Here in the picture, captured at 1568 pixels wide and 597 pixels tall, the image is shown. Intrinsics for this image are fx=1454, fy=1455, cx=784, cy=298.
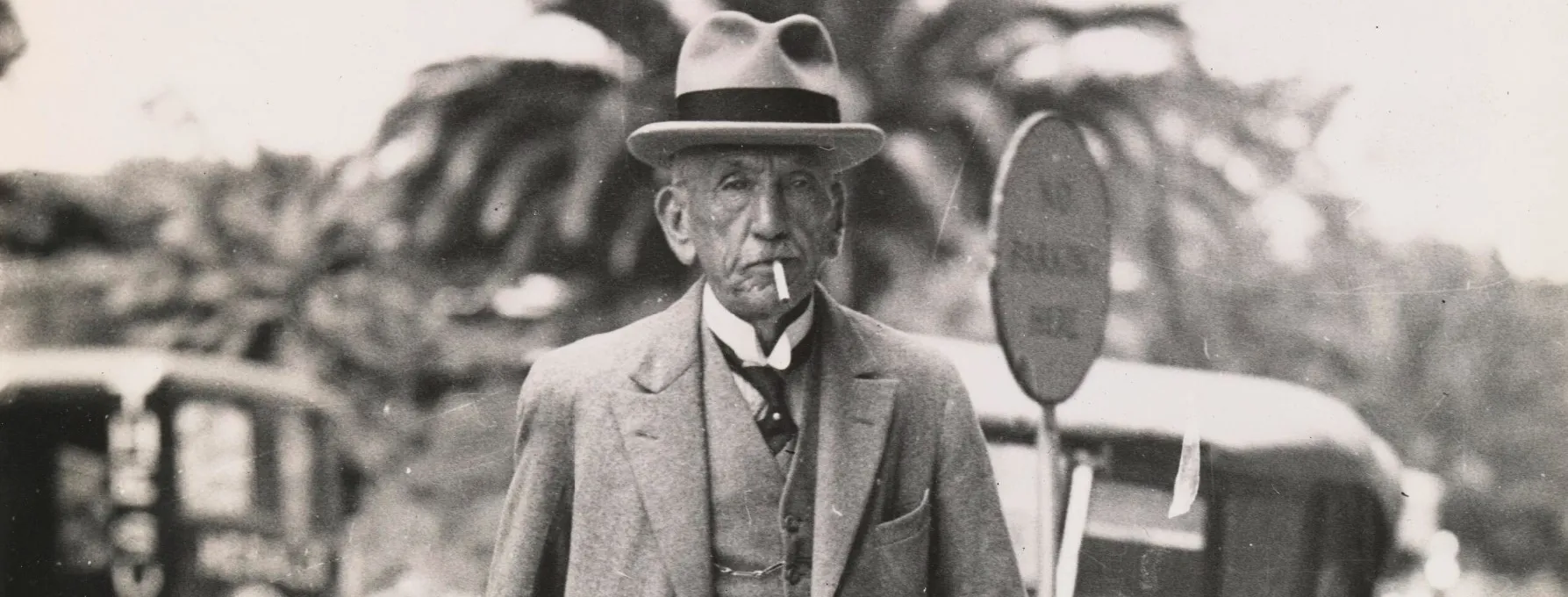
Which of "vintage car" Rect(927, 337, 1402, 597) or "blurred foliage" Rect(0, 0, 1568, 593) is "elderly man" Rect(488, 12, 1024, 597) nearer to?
"blurred foliage" Rect(0, 0, 1568, 593)

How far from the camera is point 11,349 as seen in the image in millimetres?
3949

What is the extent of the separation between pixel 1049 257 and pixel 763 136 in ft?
2.81

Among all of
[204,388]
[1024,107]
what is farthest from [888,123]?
[204,388]

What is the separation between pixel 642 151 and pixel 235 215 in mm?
1473

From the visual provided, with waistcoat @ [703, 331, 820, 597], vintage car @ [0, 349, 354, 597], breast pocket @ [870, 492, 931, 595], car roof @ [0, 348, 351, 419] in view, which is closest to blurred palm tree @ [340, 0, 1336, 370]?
car roof @ [0, 348, 351, 419]

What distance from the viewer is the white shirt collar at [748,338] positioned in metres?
2.95

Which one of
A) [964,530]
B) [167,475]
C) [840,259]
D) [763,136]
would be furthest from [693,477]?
[167,475]

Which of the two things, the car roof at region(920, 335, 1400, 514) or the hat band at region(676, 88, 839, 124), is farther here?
the car roof at region(920, 335, 1400, 514)

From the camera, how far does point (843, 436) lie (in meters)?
2.90

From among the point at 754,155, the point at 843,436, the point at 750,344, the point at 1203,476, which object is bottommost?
the point at 1203,476

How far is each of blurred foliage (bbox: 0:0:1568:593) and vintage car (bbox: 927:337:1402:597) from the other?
3.5 inches

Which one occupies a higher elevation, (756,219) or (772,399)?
(756,219)

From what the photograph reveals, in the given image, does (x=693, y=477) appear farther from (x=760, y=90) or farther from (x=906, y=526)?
(x=760, y=90)

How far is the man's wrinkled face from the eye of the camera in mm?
2859
